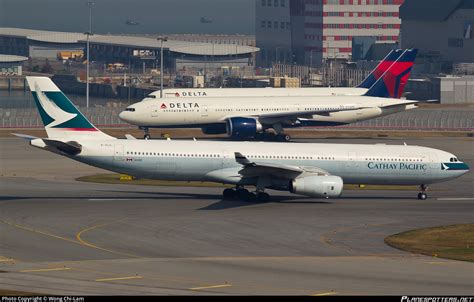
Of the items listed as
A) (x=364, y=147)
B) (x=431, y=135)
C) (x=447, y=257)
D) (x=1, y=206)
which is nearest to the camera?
(x=447, y=257)

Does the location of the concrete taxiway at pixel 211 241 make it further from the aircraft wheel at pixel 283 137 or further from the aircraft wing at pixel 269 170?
the aircraft wheel at pixel 283 137

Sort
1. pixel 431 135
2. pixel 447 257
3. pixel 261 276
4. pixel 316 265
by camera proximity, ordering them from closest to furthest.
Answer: pixel 261 276 → pixel 316 265 → pixel 447 257 → pixel 431 135

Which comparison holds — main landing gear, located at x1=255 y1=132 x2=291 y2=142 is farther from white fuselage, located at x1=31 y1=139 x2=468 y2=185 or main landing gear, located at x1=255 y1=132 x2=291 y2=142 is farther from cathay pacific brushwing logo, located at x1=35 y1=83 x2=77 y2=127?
cathay pacific brushwing logo, located at x1=35 y1=83 x2=77 y2=127

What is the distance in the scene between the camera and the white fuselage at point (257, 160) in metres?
65.8

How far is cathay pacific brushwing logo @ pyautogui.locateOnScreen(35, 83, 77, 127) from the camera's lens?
6688cm

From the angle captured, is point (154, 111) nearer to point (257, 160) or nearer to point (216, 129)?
point (216, 129)

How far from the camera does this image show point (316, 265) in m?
47.2

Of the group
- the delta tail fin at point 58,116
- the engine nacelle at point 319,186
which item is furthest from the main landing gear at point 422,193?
the delta tail fin at point 58,116

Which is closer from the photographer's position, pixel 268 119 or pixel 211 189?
pixel 211 189

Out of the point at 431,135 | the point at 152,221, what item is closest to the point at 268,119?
the point at 431,135

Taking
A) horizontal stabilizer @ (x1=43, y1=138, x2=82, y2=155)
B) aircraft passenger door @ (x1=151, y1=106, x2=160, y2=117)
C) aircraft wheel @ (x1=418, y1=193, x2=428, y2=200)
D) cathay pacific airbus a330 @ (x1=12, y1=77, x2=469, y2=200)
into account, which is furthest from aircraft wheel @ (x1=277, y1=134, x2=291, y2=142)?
horizontal stabilizer @ (x1=43, y1=138, x2=82, y2=155)

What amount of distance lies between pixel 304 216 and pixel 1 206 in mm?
17708

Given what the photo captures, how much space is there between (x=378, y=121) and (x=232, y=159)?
2368 inches

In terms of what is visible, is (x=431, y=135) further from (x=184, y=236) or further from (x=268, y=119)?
(x=184, y=236)
